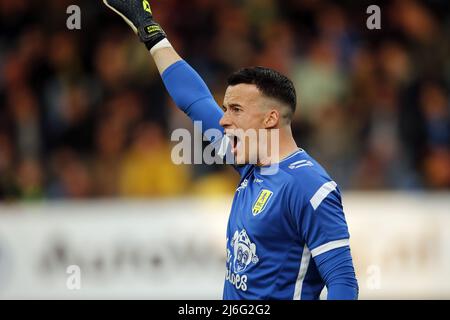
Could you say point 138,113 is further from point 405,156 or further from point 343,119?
point 405,156

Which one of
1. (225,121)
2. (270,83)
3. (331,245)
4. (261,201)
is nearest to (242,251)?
(261,201)

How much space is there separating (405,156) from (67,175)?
184 inches

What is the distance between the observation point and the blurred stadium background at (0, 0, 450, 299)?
437 inches

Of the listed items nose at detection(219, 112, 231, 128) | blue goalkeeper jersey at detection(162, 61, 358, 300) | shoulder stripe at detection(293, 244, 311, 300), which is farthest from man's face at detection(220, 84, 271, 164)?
shoulder stripe at detection(293, 244, 311, 300)

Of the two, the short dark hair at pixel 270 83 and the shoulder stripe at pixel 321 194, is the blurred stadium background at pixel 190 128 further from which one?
the shoulder stripe at pixel 321 194

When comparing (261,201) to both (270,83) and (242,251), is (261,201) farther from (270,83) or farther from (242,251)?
(270,83)

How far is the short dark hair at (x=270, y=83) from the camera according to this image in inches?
217

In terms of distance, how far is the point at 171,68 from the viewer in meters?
6.08

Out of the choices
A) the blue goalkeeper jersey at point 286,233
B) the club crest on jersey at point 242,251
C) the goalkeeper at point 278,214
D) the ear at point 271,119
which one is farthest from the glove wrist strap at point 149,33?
the club crest on jersey at point 242,251

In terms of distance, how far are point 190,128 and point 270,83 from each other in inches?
265

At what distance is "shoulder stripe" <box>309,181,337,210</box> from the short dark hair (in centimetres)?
64

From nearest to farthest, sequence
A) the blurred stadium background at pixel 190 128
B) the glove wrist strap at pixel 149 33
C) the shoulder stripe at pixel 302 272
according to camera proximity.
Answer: the shoulder stripe at pixel 302 272 < the glove wrist strap at pixel 149 33 < the blurred stadium background at pixel 190 128

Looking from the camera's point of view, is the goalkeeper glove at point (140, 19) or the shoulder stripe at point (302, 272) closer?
the shoulder stripe at point (302, 272)

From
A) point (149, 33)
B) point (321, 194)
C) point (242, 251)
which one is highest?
point (149, 33)
